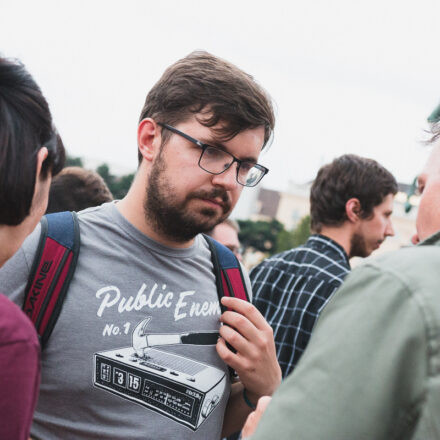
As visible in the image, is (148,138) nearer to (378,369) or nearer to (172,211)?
(172,211)

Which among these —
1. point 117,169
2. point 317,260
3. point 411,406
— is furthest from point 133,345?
point 117,169

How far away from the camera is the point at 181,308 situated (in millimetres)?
1908

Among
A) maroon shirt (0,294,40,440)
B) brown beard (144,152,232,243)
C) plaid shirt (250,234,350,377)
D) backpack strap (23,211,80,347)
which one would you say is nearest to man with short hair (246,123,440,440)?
maroon shirt (0,294,40,440)

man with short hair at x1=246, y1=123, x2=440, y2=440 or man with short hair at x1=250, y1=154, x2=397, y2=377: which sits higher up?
man with short hair at x1=246, y1=123, x2=440, y2=440

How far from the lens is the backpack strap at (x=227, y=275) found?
210 cm

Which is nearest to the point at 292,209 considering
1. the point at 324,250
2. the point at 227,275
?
the point at 324,250

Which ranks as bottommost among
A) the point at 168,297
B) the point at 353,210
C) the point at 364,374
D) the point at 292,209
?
the point at 292,209

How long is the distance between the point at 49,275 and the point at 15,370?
2.23 feet

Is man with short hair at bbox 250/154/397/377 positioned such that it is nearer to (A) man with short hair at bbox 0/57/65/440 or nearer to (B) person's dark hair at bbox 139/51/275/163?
(B) person's dark hair at bbox 139/51/275/163

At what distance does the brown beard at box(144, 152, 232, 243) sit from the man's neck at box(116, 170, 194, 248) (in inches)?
0.7

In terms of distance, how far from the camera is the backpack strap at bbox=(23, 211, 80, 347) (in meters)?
1.59

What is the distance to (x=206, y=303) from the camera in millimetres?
1994

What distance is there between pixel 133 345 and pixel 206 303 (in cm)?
38

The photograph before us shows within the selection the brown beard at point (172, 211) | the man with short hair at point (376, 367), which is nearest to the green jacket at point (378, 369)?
the man with short hair at point (376, 367)
